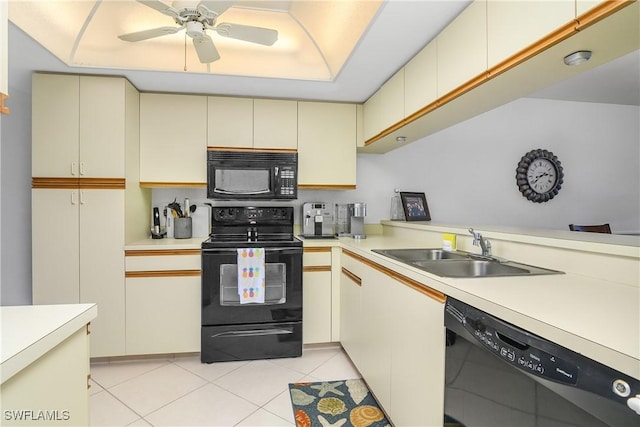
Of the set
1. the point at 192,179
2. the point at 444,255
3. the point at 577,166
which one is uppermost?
the point at 577,166

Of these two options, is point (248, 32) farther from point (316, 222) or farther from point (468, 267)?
point (468, 267)

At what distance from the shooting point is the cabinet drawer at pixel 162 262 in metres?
2.57

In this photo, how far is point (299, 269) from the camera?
2703mm

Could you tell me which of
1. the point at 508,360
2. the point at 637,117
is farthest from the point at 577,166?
the point at 508,360

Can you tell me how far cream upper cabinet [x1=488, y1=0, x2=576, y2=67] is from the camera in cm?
115

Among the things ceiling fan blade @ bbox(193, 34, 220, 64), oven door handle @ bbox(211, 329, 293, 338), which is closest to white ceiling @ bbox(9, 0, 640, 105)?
ceiling fan blade @ bbox(193, 34, 220, 64)

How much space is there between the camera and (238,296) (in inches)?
104

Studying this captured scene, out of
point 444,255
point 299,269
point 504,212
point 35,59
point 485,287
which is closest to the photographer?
point 485,287

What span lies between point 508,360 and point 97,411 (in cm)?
219

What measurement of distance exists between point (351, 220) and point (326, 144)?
717 mm

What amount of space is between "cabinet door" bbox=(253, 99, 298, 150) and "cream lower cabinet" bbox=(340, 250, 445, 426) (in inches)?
48.2

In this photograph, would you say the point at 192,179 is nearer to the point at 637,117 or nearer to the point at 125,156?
the point at 125,156

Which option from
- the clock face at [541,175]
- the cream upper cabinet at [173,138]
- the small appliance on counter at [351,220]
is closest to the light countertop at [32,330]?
the cream upper cabinet at [173,138]

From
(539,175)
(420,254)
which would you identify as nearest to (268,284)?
(420,254)
